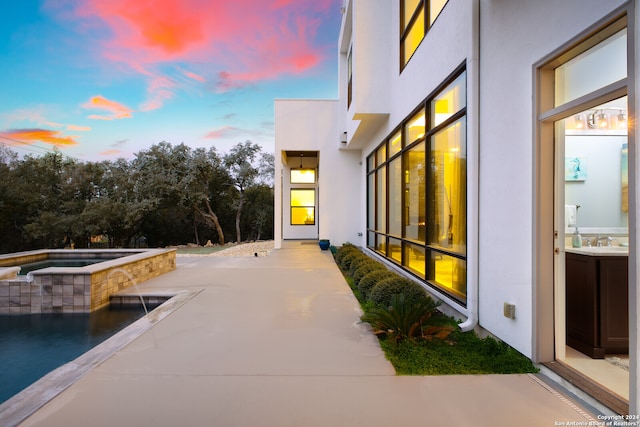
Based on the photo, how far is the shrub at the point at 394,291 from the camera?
4.63 meters

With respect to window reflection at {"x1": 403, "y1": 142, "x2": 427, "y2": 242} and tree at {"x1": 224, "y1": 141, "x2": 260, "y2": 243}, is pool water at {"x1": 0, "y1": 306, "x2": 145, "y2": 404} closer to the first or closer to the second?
window reflection at {"x1": 403, "y1": 142, "x2": 427, "y2": 242}

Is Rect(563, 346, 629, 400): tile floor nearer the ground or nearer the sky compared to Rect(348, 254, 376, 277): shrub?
nearer the ground

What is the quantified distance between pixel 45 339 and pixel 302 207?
1237 cm

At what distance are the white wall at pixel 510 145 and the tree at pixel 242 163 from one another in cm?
2095

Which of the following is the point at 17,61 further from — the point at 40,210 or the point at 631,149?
the point at 631,149

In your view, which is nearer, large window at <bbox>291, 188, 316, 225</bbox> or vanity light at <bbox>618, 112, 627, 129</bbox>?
vanity light at <bbox>618, 112, 627, 129</bbox>

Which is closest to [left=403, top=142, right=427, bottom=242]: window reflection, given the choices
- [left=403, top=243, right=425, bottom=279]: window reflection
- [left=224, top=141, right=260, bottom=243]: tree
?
[left=403, top=243, right=425, bottom=279]: window reflection

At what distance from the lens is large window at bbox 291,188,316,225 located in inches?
647

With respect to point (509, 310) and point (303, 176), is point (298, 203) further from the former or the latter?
point (509, 310)

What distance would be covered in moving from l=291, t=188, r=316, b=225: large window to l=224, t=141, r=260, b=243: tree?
8152mm

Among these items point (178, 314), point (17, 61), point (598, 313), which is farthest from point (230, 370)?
point (17, 61)

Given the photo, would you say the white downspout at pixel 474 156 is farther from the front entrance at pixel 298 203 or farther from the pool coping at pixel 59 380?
the front entrance at pixel 298 203

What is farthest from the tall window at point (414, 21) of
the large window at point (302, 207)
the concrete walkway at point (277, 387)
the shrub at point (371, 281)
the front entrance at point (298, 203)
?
the large window at point (302, 207)

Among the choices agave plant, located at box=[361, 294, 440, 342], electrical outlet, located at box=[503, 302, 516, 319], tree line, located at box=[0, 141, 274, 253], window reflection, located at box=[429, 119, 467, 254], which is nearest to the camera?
electrical outlet, located at box=[503, 302, 516, 319]
